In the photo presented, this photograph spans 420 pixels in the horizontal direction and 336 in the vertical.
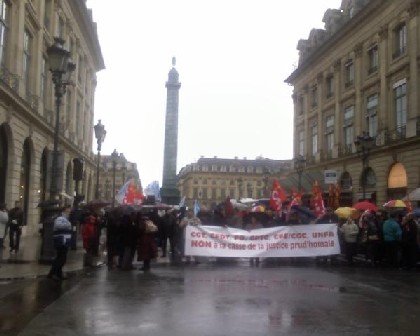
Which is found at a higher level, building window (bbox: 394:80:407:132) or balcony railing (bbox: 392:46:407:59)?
balcony railing (bbox: 392:46:407:59)

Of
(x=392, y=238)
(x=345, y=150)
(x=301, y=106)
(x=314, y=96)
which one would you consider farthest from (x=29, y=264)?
(x=301, y=106)

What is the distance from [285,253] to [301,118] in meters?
38.0

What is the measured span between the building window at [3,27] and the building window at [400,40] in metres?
23.2

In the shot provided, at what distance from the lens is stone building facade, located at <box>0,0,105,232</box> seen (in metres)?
26.2

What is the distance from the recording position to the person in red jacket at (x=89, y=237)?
16.7m

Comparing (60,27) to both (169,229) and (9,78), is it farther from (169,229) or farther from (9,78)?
(169,229)

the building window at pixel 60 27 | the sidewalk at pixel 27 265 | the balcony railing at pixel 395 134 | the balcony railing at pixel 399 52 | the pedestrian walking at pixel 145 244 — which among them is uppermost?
the building window at pixel 60 27

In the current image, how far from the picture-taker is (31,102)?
30.3m

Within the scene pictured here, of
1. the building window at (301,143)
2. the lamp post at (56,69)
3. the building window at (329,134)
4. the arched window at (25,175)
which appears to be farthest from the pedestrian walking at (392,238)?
the building window at (301,143)

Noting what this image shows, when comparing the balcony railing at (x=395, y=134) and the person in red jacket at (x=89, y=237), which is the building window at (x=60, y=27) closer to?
the balcony railing at (x=395, y=134)

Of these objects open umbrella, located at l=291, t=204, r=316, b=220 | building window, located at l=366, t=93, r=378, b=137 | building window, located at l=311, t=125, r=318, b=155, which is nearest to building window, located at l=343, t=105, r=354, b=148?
building window, located at l=366, t=93, r=378, b=137

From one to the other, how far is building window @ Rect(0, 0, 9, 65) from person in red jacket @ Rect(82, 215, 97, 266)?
12.0 m

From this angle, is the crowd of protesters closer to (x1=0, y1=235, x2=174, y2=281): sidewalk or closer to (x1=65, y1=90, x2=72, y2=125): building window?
(x1=0, y1=235, x2=174, y2=281): sidewalk

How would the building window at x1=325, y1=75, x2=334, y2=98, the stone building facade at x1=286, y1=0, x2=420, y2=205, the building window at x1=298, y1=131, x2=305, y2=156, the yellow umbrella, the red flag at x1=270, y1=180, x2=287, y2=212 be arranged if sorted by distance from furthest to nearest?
the building window at x1=298, y1=131, x2=305, y2=156
the building window at x1=325, y1=75, x2=334, y2=98
the stone building facade at x1=286, y1=0, x2=420, y2=205
the red flag at x1=270, y1=180, x2=287, y2=212
the yellow umbrella
